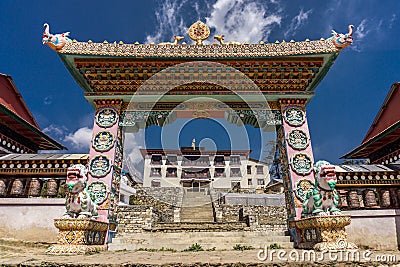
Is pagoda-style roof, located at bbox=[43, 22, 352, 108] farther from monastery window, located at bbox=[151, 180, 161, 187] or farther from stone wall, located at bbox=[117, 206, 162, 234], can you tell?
monastery window, located at bbox=[151, 180, 161, 187]

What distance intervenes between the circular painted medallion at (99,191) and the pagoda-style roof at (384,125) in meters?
9.25

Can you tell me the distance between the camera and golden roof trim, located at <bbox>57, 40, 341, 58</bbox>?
27.2ft

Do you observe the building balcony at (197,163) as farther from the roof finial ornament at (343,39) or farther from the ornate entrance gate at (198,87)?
the roof finial ornament at (343,39)

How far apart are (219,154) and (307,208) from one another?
37.3m

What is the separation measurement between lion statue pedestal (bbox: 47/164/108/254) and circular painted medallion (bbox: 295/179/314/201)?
5633 mm

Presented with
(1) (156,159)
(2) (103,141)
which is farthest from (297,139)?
(1) (156,159)

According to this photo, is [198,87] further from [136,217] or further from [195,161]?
[195,161]

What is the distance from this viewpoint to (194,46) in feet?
29.1

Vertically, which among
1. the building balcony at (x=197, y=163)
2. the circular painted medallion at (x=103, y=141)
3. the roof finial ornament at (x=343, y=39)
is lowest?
the circular painted medallion at (x=103, y=141)

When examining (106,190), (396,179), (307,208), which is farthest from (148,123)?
(396,179)

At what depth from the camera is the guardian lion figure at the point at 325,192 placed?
607cm

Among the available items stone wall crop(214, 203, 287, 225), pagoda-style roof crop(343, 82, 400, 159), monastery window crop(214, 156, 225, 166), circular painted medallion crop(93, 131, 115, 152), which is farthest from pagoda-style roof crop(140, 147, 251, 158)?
circular painted medallion crop(93, 131, 115, 152)

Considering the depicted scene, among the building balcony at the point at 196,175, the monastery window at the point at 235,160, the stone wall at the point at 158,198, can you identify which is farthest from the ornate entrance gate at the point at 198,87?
the monastery window at the point at 235,160

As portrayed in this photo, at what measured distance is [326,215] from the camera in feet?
19.7
